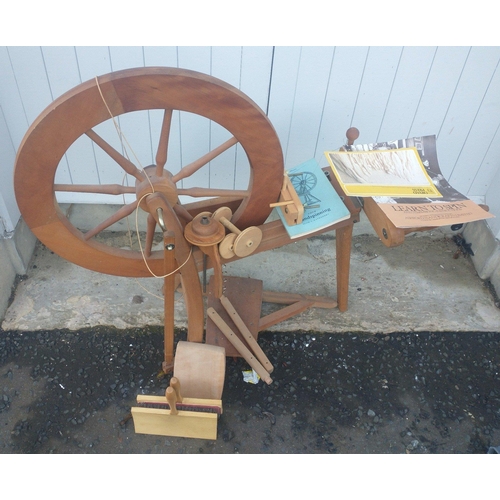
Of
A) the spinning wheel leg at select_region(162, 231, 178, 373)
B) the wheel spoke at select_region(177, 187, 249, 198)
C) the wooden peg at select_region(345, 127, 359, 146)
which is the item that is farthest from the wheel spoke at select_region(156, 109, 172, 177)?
the wooden peg at select_region(345, 127, 359, 146)

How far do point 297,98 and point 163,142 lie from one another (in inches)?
36.5

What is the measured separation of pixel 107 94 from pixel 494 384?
2.05 metres

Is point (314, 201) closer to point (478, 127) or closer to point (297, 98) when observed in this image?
point (297, 98)

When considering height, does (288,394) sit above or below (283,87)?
below

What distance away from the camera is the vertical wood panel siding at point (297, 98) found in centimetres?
204

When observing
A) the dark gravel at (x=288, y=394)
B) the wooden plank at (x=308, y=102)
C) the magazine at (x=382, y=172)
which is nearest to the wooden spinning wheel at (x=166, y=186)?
the magazine at (x=382, y=172)

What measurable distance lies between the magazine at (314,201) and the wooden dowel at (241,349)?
55cm

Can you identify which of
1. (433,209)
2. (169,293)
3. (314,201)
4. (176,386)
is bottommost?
(176,386)

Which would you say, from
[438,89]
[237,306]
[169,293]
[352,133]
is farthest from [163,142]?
[438,89]

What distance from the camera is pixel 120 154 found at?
1.59 m

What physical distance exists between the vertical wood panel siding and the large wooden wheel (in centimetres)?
64

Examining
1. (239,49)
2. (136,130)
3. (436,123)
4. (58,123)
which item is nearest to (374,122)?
(436,123)

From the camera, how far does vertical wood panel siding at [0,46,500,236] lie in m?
2.04

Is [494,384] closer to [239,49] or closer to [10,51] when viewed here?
[239,49]
